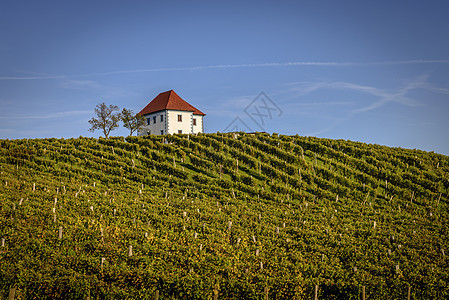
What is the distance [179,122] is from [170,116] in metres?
2.04

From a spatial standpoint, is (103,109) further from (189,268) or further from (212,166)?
(189,268)

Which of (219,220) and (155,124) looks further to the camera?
(155,124)

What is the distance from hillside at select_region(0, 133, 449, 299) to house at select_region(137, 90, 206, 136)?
74.5 ft

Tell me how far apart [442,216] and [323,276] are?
591 inches

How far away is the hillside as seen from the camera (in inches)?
424

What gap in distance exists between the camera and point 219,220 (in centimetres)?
1702

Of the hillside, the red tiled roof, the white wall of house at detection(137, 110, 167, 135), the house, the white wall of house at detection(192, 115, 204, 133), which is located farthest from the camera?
the white wall of house at detection(192, 115, 204, 133)

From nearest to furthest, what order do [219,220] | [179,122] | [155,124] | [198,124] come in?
[219,220] < [179,122] < [155,124] < [198,124]

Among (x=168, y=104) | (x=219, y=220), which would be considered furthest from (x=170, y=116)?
(x=219, y=220)

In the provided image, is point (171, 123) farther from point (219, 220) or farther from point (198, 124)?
point (219, 220)

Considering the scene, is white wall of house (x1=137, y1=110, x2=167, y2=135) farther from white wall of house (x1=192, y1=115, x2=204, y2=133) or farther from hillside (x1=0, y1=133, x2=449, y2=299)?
hillside (x1=0, y1=133, x2=449, y2=299)

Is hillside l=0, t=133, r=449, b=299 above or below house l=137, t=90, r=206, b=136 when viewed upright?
below

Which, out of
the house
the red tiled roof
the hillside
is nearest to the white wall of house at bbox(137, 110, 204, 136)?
the house

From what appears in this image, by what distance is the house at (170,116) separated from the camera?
55.9m
